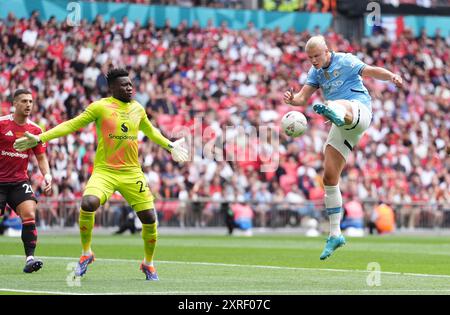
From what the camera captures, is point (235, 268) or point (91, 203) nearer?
point (91, 203)

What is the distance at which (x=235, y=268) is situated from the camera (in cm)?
1560

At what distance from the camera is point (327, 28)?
3875cm

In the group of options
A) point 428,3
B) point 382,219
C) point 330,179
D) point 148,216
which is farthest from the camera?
point 428,3

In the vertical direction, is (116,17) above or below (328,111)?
above

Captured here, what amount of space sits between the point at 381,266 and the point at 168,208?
1294cm

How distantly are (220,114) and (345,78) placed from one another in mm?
18162

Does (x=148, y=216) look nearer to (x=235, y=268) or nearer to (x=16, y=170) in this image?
(x=235, y=268)

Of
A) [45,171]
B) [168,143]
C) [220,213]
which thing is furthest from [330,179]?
[220,213]

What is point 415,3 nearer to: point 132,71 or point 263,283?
point 132,71

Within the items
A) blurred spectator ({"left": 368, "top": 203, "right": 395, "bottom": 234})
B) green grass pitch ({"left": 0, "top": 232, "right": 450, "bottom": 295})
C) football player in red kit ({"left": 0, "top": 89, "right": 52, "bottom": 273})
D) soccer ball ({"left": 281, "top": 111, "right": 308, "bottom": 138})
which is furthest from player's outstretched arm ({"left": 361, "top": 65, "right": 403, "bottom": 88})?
blurred spectator ({"left": 368, "top": 203, "right": 395, "bottom": 234})

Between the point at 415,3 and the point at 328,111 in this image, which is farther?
the point at 415,3

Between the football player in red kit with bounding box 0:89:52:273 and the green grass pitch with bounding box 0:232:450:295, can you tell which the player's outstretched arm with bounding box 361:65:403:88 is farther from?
the football player in red kit with bounding box 0:89:52:273

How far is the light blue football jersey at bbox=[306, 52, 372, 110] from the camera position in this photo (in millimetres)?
14273

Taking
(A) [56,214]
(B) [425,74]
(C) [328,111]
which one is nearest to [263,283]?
(C) [328,111]
